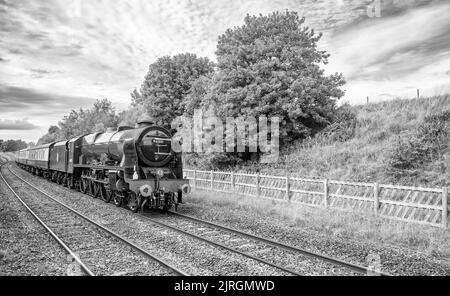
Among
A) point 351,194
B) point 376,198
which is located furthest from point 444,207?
point 351,194

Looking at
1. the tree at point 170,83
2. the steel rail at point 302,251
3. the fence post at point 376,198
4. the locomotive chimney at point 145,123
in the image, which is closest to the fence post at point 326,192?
the fence post at point 376,198

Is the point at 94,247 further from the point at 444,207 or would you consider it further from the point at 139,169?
the point at 444,207

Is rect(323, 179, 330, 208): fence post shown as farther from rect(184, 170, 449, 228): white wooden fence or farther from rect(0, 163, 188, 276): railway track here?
rect(0, 163, 188, 276): railway track

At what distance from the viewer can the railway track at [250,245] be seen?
649 cm

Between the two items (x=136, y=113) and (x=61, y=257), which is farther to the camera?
(x=136, y=113)

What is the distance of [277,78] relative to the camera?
16969mm

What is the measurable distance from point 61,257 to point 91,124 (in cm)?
5803

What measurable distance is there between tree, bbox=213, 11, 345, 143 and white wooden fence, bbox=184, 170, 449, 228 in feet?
11.2

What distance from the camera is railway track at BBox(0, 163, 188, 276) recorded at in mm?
6422

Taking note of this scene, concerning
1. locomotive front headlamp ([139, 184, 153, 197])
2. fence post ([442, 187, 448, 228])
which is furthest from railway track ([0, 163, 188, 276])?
fence post ([442, 187, 448, 228])

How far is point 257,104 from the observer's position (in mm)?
17484

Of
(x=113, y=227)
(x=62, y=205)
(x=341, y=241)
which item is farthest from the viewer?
(x=62, y=205)
